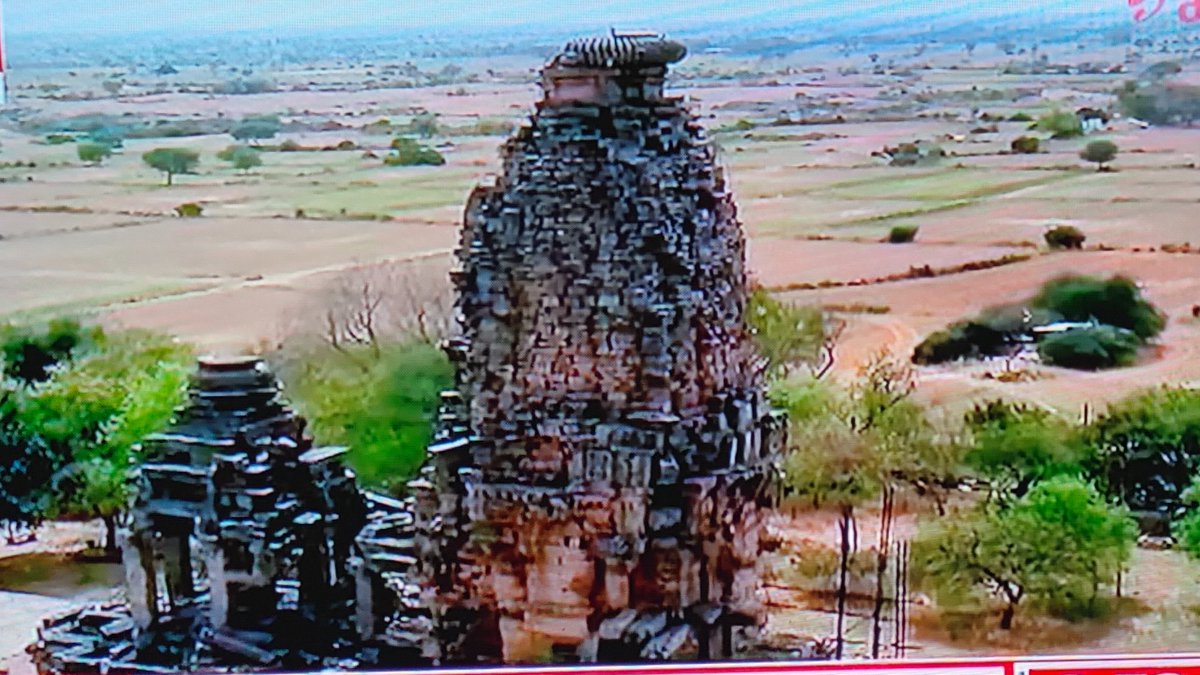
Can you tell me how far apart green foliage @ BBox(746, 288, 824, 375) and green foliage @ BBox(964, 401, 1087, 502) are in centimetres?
38

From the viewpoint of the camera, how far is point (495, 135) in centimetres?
383

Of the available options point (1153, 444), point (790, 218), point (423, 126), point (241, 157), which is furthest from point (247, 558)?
point (1153, 444)

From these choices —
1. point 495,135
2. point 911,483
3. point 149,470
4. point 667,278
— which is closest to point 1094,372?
point 911,483

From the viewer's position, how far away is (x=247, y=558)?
394cm

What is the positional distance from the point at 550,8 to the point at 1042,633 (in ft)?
5.56

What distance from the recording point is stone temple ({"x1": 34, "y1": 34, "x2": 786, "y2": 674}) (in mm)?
3686

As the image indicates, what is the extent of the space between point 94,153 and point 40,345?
436mm

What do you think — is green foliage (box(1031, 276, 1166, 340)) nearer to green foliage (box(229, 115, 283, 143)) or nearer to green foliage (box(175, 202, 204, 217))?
green foliage (box(229, 115, 283, 143))

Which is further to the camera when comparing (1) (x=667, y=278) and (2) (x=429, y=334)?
(2) (x=429, y=334)

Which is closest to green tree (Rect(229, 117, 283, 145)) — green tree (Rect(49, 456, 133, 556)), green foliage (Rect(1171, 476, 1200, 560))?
green tree (Rect(49, 456, 133, 556))

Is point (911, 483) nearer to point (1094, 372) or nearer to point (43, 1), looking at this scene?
point (1094, 372)

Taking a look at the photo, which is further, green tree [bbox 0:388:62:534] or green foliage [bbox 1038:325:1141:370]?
green tree [bbox 0:388:62:534]

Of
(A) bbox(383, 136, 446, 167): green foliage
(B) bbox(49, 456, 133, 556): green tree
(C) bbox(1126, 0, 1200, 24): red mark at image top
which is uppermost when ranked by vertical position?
(C) bbox(1126, 0, 1200, 24): red mark at image top

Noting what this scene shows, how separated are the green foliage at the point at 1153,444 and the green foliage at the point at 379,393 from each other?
4.72ft
